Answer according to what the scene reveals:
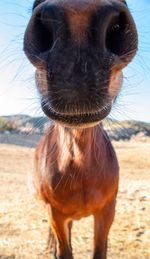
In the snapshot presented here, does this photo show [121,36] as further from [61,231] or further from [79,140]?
[61,231]

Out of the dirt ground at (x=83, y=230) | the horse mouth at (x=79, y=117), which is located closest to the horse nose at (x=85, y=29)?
the horse mouth at (x=79, y=117)

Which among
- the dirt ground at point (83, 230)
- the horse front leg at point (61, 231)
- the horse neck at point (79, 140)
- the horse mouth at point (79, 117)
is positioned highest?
the horse mouth at point (79, 117)

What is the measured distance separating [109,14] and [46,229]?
17.5 ft

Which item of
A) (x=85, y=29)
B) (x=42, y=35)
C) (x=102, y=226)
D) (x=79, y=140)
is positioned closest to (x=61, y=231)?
(x=102, y=226)

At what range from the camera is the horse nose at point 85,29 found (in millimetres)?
2061

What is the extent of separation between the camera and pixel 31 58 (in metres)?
2.26

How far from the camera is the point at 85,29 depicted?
2.08 m

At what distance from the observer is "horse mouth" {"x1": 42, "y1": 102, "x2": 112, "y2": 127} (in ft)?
7.46

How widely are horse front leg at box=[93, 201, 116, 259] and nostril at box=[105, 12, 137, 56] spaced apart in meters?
2.21

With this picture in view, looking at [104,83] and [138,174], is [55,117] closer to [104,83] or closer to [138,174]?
[104,83]

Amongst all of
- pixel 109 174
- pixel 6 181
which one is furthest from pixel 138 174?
pixel 109 174

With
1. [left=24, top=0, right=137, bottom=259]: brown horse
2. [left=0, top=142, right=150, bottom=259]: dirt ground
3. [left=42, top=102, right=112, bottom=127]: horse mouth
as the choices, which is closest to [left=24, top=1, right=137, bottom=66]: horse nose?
[left=24, top=0, right=137, bottom=259]: brown horse

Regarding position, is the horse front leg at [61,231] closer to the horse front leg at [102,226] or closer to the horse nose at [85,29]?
the horse front leg at [102,226]

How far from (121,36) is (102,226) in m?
2.42
